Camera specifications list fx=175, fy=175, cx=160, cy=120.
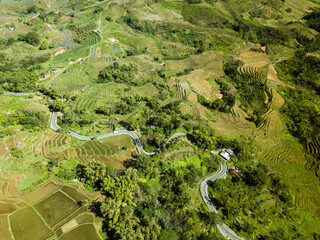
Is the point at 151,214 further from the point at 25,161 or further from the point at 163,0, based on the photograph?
the point at 163,0

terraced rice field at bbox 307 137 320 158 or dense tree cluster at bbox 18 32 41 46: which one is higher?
terraced rice field at bbox 307 137 320 158

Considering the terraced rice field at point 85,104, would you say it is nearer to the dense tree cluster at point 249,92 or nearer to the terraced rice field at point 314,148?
the dense tree cluster at point 249,92

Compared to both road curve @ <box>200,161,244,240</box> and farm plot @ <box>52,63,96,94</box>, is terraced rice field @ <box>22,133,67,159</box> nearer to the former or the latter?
farm plot @ <box>52,63,96,94</box>

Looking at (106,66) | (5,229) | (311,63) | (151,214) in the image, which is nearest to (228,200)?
(151,214)

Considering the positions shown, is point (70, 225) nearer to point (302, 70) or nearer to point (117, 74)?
point (117, 74)

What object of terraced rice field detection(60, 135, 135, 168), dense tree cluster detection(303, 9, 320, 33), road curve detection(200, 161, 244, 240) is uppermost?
dense tree cluster detection(303, 9, 320, 33)

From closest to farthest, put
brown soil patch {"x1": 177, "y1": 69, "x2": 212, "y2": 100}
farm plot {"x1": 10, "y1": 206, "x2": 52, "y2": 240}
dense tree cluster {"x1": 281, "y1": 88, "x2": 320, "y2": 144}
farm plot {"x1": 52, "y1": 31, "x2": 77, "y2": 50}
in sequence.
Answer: farm plot {"x1": 10, "y1": 206, "x2": 52, "y2": 240}
dense tree cluster {"x1": 281, "y1": 88, "x2": 320, "y2": 144}
brown soil patch {"x1": 177, "y1": 69, "x2": 212, "y2": 100}
farm plot {"x1": 52, "y1": 31, "x2": 77, "y2": 50}

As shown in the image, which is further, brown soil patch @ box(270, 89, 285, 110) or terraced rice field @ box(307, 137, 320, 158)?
brown soil patch @ box(270, 89, 285, 110)

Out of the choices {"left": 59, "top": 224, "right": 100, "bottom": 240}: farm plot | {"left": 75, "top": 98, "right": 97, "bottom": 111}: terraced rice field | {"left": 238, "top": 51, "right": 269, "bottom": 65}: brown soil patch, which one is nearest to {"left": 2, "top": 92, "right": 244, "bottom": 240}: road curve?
{"left": 75, "top": 98, "right": 97, "bottom": 111}: terraced rice field
